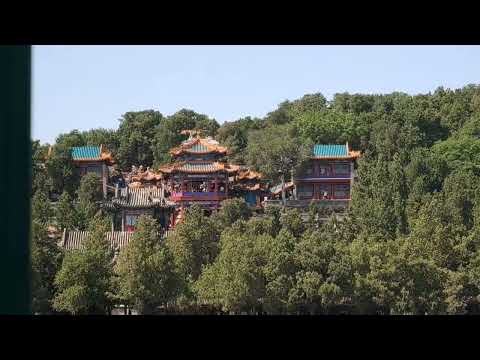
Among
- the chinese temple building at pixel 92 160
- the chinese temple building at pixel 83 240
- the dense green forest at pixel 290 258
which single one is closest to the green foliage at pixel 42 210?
the dense green forest at pixel 290 258

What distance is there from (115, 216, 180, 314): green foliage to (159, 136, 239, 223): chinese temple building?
3658mm

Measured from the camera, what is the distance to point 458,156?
12.3 meters

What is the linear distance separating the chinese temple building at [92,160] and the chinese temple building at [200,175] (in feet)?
2.45

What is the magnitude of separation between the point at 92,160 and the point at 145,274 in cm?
453

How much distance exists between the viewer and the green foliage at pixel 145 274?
7.03m

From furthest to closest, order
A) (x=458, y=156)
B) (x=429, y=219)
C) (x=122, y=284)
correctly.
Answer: (x=458, y=156) < (x=429, y=219) < (x=122, y=284)

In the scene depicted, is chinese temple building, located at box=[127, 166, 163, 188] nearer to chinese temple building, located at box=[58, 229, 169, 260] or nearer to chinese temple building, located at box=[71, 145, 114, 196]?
chinese temple building, located at box=[71, 145, 114, 196]

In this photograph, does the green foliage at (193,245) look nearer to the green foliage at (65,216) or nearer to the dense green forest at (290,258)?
the dense green forest at (290,258)

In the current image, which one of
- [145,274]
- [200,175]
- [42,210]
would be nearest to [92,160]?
[200,175]
